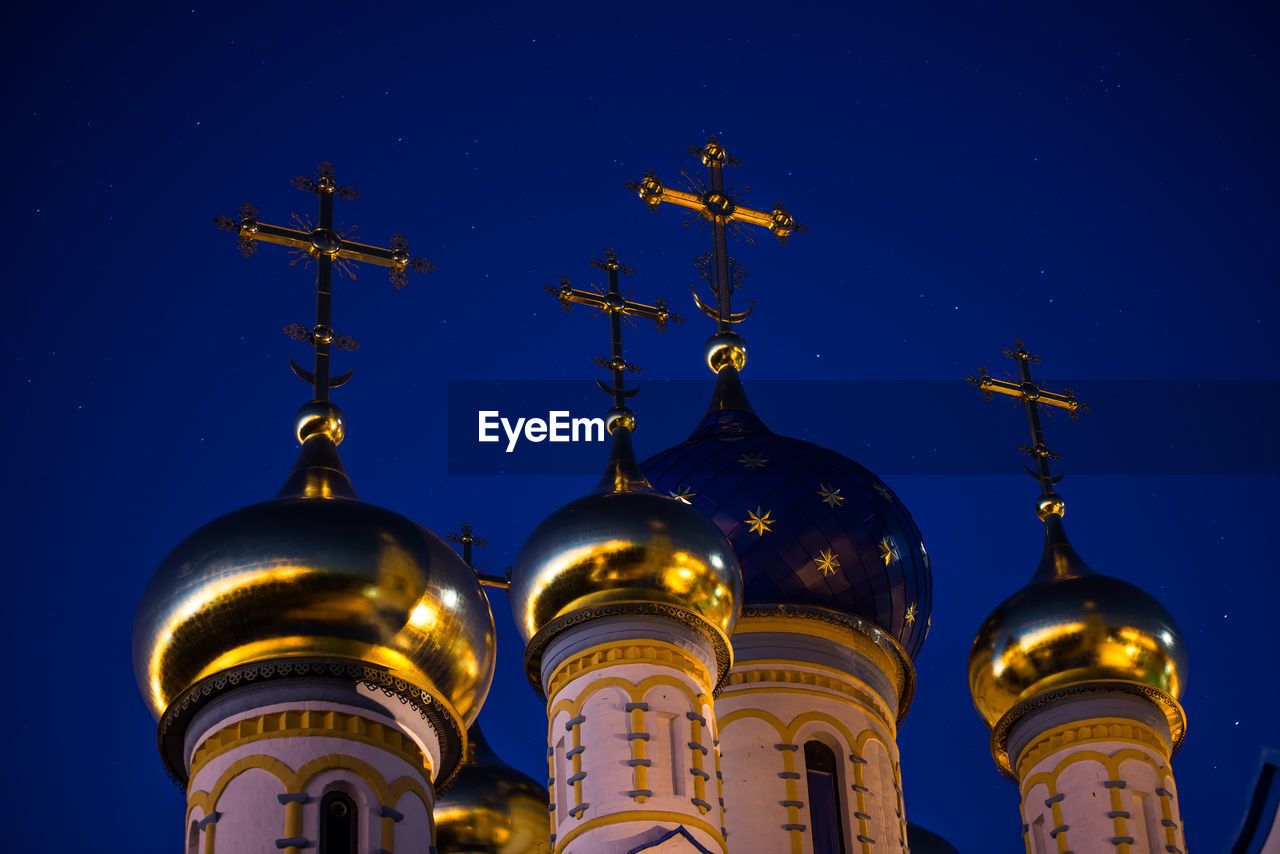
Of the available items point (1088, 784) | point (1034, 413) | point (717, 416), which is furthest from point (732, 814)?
point (1034, 413)

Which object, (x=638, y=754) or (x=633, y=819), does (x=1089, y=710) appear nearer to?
(x=638, y=754)

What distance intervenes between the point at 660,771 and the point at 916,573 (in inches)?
188

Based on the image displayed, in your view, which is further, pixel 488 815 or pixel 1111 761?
pixel 488 815

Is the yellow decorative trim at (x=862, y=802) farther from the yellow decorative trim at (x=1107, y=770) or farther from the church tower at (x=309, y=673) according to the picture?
the church tower at (x=309, y=673)

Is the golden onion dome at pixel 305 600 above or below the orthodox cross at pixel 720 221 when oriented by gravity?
below

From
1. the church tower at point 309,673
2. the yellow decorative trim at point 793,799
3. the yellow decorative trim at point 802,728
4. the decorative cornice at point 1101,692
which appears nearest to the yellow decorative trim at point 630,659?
the church tower at point 309,673

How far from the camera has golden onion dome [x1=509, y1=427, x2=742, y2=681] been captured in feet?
55.8

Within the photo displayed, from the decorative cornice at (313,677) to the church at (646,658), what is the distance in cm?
2

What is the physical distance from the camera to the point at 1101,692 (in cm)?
1928

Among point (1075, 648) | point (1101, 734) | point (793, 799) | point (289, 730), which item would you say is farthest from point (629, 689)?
point (1101, 734)

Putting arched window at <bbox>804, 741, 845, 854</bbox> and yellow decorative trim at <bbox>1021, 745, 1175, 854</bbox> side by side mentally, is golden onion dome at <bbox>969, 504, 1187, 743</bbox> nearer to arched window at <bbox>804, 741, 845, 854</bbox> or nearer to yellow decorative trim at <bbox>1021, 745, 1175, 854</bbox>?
yellow decorative trim at <bbox>1021, 745, 1175, 854</bbox>

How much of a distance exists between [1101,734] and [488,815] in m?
5.21

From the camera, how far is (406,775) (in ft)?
48.9

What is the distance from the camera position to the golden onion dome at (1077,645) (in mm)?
19281
